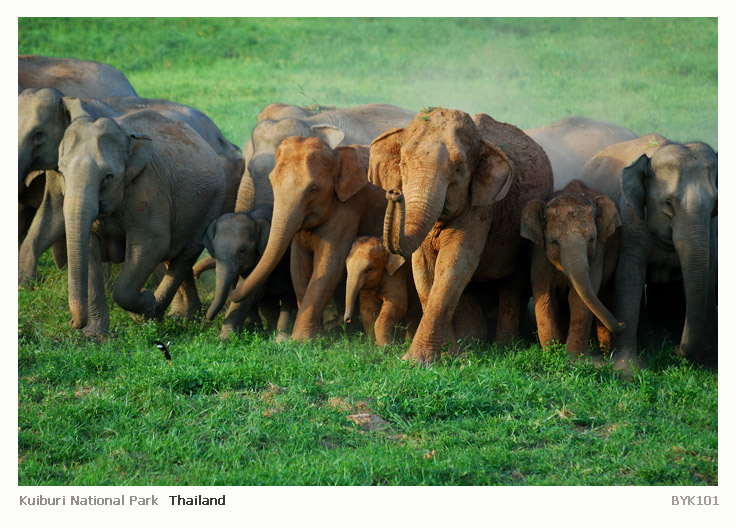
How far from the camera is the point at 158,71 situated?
19500 millimetres

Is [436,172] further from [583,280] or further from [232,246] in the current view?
[232,246]

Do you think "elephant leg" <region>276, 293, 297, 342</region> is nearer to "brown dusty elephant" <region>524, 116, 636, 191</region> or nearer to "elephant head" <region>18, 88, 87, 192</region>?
"elephant head" <region>18, 88, 87, 192</region>

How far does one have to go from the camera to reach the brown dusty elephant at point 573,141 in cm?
1029

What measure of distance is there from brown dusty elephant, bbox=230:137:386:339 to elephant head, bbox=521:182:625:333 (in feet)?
5.30

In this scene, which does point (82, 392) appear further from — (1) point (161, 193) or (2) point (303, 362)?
(1) point (161, 193)

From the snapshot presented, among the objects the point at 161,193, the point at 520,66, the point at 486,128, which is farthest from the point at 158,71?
the point at 486,128

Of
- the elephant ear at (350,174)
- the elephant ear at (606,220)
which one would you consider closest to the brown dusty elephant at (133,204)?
the elephant ear at (350,174)

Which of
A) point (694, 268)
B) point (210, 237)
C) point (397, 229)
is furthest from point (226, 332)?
point (694, 268)

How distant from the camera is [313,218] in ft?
28.3

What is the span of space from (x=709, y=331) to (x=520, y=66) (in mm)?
10979

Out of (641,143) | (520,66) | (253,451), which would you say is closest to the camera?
(253,451)

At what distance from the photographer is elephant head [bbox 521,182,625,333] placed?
7590 millimetres

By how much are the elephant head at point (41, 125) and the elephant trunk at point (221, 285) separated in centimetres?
190

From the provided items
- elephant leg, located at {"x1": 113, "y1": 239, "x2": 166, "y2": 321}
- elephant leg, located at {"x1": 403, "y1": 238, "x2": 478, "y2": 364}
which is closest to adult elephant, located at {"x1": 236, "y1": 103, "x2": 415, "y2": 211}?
elephant leg, located at {"x1": 113, "y1": 239, "x2": 166, "y2": 321}
